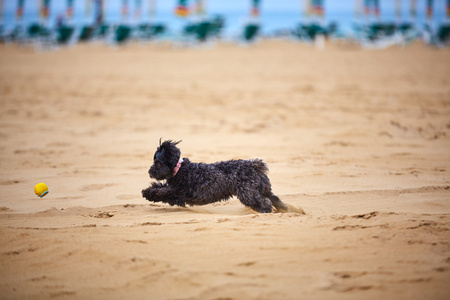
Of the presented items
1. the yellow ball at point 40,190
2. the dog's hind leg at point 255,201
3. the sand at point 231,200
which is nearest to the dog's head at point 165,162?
the sand at point 231,200

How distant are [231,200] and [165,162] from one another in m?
1.18

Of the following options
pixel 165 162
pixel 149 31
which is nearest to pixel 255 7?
pixel 149 31

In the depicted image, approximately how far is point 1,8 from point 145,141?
34889 mm

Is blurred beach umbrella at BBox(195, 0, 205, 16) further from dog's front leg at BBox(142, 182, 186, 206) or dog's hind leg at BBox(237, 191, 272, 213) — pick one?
dog's hind leg at BBox(237, 191, 272, 213)

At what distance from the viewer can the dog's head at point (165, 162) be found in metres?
4.86

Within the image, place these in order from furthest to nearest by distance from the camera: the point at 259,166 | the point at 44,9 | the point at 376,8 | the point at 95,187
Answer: the point at 44,9 < the point at 376,8 < the point at 95,187 < the point at 259,166

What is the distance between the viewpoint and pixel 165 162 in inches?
192

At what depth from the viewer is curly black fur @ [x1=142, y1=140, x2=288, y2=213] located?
191 inches

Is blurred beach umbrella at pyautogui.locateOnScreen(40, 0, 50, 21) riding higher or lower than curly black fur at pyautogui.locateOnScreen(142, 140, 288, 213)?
higher

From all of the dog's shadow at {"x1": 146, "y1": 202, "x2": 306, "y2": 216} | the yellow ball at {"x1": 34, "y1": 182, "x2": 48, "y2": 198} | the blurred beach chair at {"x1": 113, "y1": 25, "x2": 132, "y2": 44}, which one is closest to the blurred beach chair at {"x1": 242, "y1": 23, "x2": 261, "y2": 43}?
the blurred beach chair at {"x1": 113, "y1": 25, "x2": 132, "y2": 44}

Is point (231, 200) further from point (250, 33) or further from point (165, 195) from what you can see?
point (250, 33)

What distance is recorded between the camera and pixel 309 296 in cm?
319

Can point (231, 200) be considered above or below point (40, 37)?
below

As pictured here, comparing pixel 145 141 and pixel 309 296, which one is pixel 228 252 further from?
pixel 145 141
